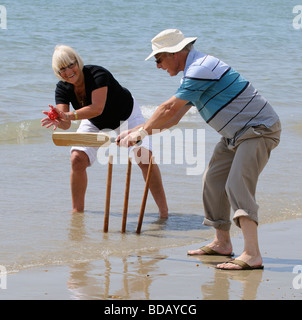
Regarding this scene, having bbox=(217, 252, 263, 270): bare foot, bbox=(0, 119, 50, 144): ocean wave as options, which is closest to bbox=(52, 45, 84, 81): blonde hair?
bbox=(217, 252, 263, 270): bare foot

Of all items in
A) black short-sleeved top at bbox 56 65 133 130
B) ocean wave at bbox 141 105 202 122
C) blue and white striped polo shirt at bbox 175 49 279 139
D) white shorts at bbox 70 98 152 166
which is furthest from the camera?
ocean wave at bbox 141 105 202 122

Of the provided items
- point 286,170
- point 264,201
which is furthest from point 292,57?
point 264,201

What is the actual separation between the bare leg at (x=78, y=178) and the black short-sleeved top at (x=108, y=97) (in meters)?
0.37

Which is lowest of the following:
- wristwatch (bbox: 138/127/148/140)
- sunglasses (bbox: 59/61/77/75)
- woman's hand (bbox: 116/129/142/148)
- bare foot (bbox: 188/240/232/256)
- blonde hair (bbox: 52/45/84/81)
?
bare foot (bbox: 188/240/232/256)

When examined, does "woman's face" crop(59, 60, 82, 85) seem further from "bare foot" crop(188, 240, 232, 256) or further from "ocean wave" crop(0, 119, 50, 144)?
"ocean wave" crop(0, 119, 50, 144)

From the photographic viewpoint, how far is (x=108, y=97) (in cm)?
656

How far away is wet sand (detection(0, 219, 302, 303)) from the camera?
14.9ft

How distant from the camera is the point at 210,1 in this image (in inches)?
1473

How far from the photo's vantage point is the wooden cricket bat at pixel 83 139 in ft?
19.8

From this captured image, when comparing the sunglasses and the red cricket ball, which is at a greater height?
the sunglasses

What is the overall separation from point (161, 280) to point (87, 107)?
2044mm

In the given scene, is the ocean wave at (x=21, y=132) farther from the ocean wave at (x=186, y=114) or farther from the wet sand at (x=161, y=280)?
the wet sand at (x=161, y=280)

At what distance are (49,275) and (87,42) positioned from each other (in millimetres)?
17456
